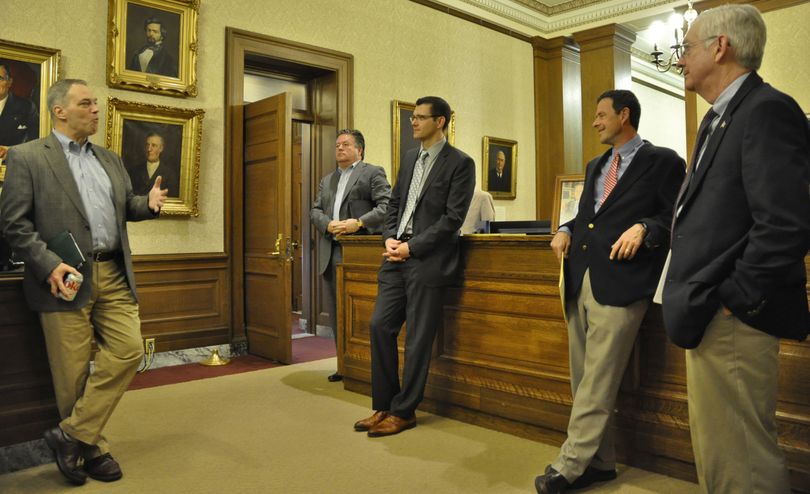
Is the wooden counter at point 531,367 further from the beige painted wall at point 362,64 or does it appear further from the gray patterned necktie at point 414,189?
the beige painted wall at point 362,64

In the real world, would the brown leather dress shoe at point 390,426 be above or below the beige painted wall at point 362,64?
below

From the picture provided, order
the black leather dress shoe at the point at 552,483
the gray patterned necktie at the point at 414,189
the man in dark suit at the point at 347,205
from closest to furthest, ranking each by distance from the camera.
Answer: the black leather dress shoe at the point at 552,483, the gray patterned necktie at the point at 414,189, the man in dark suit at the point at 347,205

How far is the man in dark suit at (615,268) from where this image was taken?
2.52 m

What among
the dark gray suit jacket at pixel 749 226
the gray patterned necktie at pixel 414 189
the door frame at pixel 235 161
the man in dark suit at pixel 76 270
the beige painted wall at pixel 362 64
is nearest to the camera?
the dark gray suit jacket at pixel 749 226

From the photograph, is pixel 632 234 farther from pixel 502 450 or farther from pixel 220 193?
pixel 220 193

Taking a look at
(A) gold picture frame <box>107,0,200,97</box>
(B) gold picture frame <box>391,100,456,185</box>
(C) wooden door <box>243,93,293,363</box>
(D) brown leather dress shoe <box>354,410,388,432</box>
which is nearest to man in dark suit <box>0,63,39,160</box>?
(A) gold picture frame <box>107,0,200,97</box>

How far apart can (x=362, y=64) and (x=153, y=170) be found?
8.42ft

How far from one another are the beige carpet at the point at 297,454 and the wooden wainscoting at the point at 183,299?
131 centimetres

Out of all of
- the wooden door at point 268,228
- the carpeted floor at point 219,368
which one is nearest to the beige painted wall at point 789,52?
the wooden door at point 268,228

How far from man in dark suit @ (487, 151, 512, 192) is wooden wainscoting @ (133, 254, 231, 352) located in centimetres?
380

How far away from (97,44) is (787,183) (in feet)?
16.7

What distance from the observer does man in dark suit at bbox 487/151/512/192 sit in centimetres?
837

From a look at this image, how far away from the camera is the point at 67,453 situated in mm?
2814

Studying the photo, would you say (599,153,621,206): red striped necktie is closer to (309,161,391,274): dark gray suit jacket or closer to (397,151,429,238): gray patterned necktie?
(397,151,429,238): gray patterned necktie
